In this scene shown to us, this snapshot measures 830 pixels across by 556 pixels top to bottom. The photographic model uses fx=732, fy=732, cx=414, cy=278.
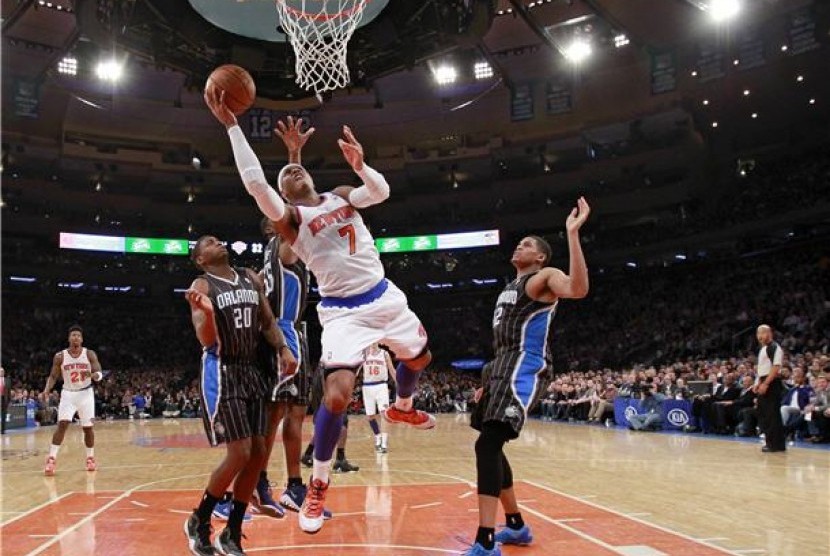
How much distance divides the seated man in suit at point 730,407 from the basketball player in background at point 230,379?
11.6 metres

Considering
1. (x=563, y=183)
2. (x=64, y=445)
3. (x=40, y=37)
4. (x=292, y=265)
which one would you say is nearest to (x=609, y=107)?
(x=563, y=183)

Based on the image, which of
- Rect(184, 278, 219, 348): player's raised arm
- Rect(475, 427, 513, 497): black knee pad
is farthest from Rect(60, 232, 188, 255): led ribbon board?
Rect(475, 427, 513, 497): black knee pad

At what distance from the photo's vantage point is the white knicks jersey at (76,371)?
10.0 m

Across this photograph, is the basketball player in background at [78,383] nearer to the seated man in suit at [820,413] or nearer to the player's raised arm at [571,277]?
the player's raised arm at [571,277]

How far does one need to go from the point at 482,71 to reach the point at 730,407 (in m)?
20.9

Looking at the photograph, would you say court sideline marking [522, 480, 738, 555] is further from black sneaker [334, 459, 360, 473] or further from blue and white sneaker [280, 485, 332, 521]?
black sneaker [334, 459, 360, 473]

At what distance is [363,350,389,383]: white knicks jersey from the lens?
11.3 meters

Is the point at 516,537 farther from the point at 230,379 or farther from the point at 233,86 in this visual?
the point at 233,86

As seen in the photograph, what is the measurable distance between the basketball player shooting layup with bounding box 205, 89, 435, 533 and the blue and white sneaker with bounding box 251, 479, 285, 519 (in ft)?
3.75

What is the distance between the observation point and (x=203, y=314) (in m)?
4.61

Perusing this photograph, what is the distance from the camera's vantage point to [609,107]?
3191 cm

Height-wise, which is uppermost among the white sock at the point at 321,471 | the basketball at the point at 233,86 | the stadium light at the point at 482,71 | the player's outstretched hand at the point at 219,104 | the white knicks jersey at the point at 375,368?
the stadium light at the point at 482,71

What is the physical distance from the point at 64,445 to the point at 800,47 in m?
25.6

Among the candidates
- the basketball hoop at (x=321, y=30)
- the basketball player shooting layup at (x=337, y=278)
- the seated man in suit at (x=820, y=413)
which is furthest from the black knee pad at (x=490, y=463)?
the seated man in suit at (x=820, y=413)
